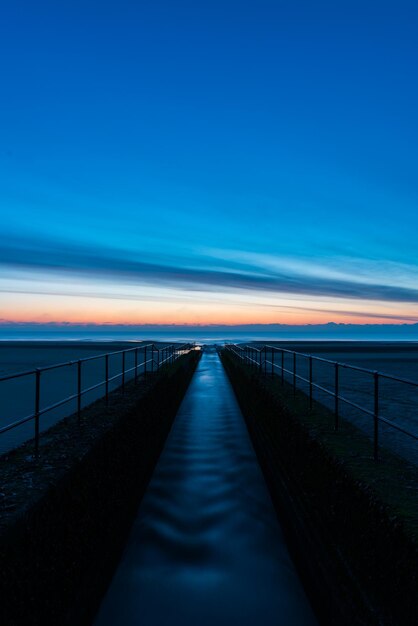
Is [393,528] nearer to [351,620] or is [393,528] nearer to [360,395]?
[351,620]

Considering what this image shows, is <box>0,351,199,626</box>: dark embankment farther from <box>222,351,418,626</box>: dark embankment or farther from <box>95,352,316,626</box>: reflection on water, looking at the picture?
<box>222,351,418,626</box>: dark embankment

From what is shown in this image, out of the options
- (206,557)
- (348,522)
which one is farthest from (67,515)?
(348,522)

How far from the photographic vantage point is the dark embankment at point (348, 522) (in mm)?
3455

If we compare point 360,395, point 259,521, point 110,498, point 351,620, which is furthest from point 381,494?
point 360,395

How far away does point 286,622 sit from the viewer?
4344 millimetres

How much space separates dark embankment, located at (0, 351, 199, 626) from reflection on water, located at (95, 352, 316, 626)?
248 mm

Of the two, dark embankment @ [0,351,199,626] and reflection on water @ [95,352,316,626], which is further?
reflection on water @ [95,352,316,626]

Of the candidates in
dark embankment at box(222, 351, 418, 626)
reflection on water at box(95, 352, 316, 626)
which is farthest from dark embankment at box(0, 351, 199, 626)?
dark embankment at box(222, 351, 418, 626)

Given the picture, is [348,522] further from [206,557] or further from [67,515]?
[67,515]

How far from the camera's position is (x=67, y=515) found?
14.3ft

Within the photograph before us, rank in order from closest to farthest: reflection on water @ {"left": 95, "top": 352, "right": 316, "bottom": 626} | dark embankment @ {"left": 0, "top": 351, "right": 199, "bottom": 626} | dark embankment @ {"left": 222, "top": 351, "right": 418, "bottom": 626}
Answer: dark embankment @ {"left": 0, "top": 351, "right": 199, "bottom": 626} → dark embankment @ {"left": 222, "top": 351, "right": 418, "bottom": 626} → reflection on water @ {"left": 95, "top": 352, "right": 316, "bottom": 626}

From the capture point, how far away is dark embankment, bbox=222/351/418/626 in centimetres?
346

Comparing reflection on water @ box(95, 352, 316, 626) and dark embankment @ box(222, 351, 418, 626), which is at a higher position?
dark embankment @ box(222, 351, 418, 626)

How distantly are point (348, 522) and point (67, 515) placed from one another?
2.53 metres
